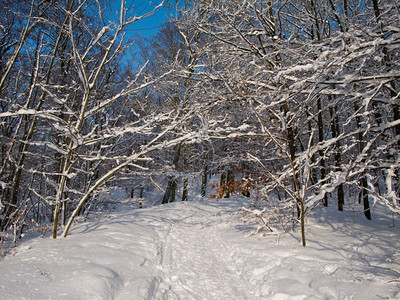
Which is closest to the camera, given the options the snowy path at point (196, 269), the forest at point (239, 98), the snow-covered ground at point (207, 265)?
the snow-covered ground at point (207, 265)

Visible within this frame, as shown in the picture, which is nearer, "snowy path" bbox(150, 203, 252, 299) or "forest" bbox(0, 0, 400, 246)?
"snowy path" bbox(150, 203, 252, 299)

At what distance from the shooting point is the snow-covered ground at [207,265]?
2818 mm

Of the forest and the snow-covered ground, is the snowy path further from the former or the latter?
the forest

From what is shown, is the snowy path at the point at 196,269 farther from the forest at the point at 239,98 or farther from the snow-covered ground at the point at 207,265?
the forest at the point at 239,98

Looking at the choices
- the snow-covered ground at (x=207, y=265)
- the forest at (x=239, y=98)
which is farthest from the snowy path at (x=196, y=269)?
the forest at (x=239, y=98)

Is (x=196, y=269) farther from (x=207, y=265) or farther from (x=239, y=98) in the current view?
(x=239, y=98)

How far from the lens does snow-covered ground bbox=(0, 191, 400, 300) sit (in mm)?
2818

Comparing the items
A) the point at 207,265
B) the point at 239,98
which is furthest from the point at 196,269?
the point at 239,98

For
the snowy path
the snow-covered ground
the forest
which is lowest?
the snowy path

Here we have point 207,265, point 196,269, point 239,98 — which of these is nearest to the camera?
point 196,269

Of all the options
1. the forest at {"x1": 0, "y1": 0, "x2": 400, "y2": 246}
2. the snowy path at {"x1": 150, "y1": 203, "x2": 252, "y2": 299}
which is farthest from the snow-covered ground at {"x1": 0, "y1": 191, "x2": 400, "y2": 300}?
the forest at {"x1": 0, "y1": 0, "x2": 400, "y2": 246}

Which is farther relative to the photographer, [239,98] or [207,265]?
[239,98]

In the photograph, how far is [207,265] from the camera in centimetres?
446

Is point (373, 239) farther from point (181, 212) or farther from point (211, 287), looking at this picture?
point (181, 212)
